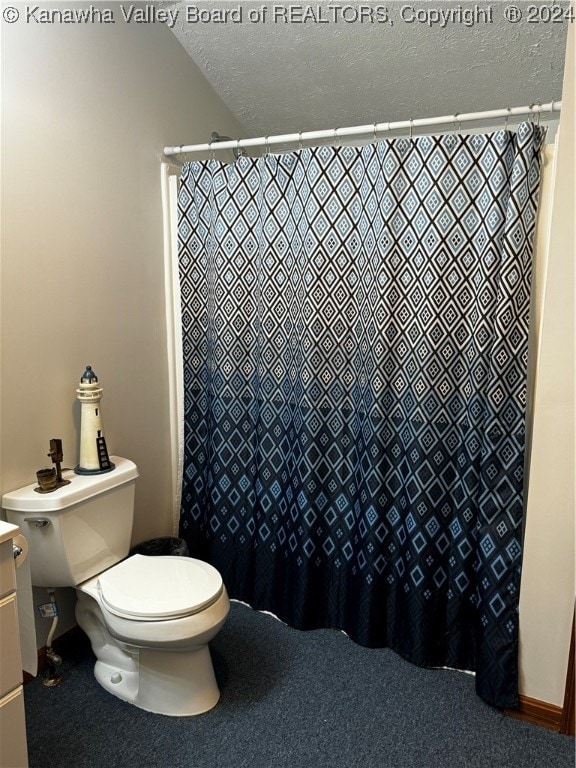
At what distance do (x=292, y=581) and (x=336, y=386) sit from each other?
84cm

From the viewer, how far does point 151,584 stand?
180 cm

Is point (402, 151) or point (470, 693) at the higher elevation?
point (402, 151)

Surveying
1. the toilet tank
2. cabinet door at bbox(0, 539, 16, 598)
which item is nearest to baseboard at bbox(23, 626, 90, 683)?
the toilet tank

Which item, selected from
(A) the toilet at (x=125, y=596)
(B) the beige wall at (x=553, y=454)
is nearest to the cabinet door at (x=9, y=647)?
(A) the toilet at (x=125, y=596)

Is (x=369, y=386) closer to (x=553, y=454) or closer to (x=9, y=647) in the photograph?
(x=553, y=454)

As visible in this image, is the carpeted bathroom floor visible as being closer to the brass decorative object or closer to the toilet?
the toilet

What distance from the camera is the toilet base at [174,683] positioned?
1760 mm

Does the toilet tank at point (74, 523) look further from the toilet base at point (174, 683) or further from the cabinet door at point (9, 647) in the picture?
the cabinet door at point (9, 647)

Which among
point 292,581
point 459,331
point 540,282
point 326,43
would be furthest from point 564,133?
point 292,581

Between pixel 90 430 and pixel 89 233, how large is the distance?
73 centimetres

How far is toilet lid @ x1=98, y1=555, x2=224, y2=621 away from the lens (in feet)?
5.49

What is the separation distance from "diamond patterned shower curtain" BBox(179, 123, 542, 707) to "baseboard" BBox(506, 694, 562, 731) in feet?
0.16

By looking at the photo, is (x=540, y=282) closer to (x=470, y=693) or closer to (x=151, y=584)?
(x=470, y=693)

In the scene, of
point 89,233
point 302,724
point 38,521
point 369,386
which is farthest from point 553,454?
point 89,233
